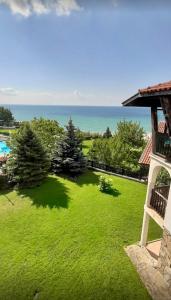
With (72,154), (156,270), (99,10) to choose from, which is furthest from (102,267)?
(72,154)

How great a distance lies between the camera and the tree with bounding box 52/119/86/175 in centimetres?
1675

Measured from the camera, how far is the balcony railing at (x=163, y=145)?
6.72 metres

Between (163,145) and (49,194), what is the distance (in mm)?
8896

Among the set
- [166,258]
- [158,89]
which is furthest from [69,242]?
[158,89]

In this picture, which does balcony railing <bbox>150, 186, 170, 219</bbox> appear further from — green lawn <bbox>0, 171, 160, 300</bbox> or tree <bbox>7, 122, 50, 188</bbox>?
tree <bbox>7, 122, 50, 188</bbox>

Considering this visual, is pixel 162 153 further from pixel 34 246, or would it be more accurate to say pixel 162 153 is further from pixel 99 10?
pixel 34 246

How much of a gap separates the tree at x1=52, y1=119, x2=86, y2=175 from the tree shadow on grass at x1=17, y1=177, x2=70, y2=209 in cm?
174

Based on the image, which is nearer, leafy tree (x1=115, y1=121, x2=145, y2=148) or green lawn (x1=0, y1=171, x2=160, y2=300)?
green lawn (x1=0, y1=171, x2=160, y2=300)

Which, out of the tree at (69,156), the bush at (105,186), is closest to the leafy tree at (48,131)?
the tree at (69,156)

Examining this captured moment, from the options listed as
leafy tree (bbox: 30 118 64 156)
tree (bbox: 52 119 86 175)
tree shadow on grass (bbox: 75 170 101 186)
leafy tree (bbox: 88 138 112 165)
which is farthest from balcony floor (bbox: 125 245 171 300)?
leafy tree (bbox: 30 118 64 156)

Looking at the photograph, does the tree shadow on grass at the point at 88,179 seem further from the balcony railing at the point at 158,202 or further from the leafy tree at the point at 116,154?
the balcony railing at the point at 158,202

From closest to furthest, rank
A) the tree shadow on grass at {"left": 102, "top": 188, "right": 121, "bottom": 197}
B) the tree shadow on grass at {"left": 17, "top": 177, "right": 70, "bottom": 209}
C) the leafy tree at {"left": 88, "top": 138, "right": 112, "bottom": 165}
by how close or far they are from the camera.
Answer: the tree shadow on grass at {"left": 17, "top": 177, "right": 70, "bottom": 209}, the tree shadow on grass at {"left": 102, "top": 188, "right": 121, "bottom": 197}, the leafy tree at {"left": 88, "top": 138, "right": 112, "bottom": 165}

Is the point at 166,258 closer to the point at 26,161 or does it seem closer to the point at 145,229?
the point at 145,229

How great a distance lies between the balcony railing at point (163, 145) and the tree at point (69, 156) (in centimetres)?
1005
